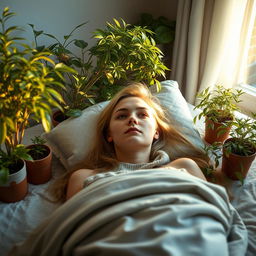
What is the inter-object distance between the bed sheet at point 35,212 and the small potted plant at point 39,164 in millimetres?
A: 33

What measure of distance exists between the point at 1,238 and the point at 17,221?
0.08m

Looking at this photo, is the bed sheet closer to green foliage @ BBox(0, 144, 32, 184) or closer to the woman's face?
green foliage @ BBox(0, 144, 32, 184)

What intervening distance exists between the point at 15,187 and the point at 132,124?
55 cm

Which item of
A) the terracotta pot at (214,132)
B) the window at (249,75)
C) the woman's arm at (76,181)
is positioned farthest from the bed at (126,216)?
the window at (249,75)

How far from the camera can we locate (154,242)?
2.73ft

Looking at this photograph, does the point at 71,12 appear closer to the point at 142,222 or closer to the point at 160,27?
the point at 160,27

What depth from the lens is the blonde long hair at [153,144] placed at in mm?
1409

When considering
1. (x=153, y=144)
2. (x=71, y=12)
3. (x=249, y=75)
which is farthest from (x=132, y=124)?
(x=249, y=75)

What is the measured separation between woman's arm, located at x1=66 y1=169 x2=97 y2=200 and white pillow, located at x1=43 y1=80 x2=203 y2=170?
0.11 meters

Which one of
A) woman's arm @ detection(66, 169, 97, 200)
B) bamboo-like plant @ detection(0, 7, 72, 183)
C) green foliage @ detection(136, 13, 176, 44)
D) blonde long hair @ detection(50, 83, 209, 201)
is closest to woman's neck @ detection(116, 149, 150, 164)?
blonde long hair @ detection(50, 83, 209, 201)

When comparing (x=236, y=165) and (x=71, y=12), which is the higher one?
(x=71, y=12)

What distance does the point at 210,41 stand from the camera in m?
1.95

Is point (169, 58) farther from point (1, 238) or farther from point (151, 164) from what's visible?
point (1, 238)

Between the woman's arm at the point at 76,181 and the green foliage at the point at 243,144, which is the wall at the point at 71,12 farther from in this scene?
the green foliage at the point at 243,144
